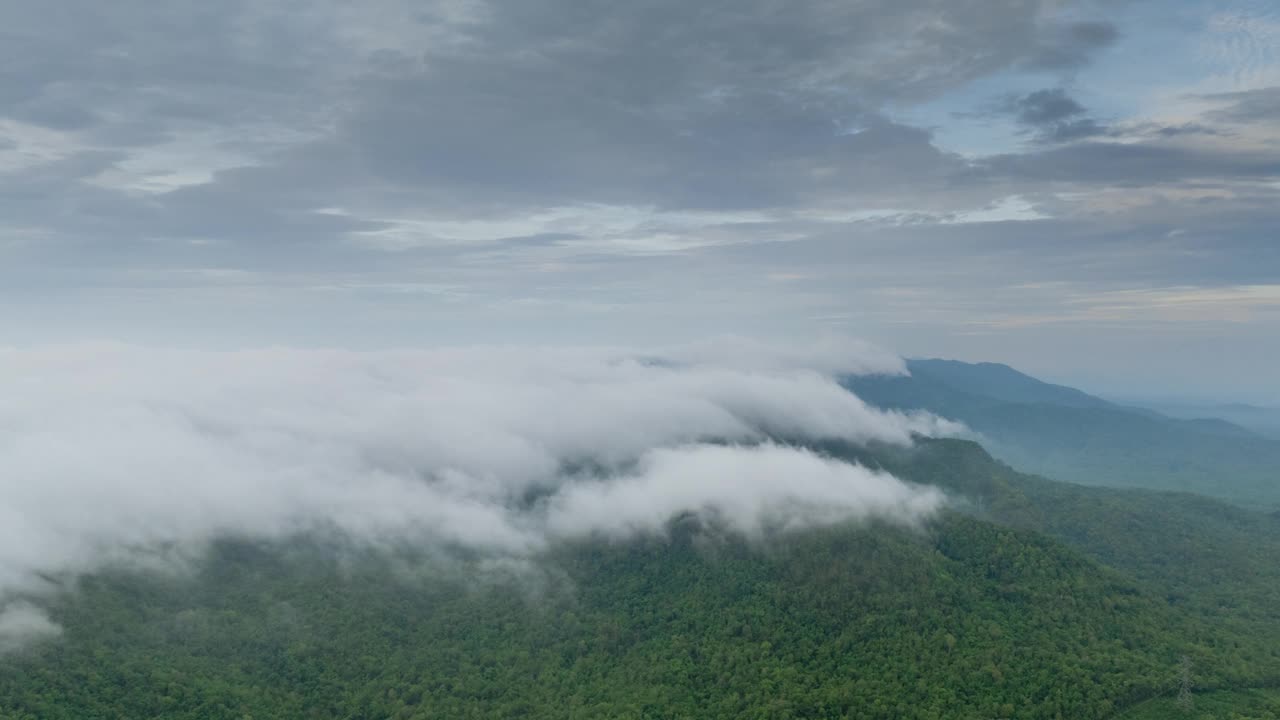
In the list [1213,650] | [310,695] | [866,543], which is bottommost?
[310,695]

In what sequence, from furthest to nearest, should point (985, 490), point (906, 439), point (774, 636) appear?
1. point (906, 439)
2. point (985, 490)
3. point (774, 636)

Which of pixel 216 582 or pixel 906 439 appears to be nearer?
pixel 216 582

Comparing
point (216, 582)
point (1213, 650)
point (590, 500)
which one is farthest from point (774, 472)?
point (216, 582)

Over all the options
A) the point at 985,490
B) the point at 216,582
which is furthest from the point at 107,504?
the point at 985,490

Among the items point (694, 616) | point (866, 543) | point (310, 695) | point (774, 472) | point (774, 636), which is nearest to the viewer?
point (310, 695)

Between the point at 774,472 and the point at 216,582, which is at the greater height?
the point at 774,472

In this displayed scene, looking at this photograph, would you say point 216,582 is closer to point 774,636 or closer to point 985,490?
point 774,636
